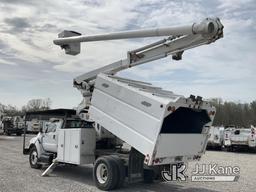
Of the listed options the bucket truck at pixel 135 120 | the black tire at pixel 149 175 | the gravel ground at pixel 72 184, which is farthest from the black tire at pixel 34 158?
the black tire at pixel 149 175

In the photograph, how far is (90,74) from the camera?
1320cm

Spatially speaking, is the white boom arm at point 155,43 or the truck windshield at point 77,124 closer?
the white boom arm at point 155,43

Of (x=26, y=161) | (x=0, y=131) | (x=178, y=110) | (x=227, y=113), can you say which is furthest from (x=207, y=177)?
(x=227, y=113)

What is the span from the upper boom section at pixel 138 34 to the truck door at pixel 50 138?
2.57m

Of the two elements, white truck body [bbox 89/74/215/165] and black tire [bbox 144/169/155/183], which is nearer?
white truck body [bbox 89/74/215/165]

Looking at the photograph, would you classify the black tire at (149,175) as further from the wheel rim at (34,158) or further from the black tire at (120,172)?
the wheel rim at (34,158)

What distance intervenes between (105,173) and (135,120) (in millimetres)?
1833

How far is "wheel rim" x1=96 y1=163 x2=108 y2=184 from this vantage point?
11.3m

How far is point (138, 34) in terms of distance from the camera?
11.5 meters

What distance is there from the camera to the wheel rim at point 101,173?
11.3 metres

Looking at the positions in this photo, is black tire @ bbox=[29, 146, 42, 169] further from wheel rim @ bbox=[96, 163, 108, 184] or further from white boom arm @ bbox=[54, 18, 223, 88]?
wheel rim @ bbox=[96, 163, 108, 184]

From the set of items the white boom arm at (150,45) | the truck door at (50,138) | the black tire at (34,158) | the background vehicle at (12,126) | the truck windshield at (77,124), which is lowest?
the background vehicle at (12,126)

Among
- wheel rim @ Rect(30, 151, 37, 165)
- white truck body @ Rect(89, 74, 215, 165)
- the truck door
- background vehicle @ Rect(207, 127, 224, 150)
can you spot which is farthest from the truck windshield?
background vehicle @ Rect(207, 127, 224, 150)

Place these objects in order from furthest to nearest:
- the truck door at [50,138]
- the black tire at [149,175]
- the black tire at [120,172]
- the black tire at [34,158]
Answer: the black tire at [34,158]
the truck door at [50,138]
the black tire at [149,175]
the black tire at [120,172]
